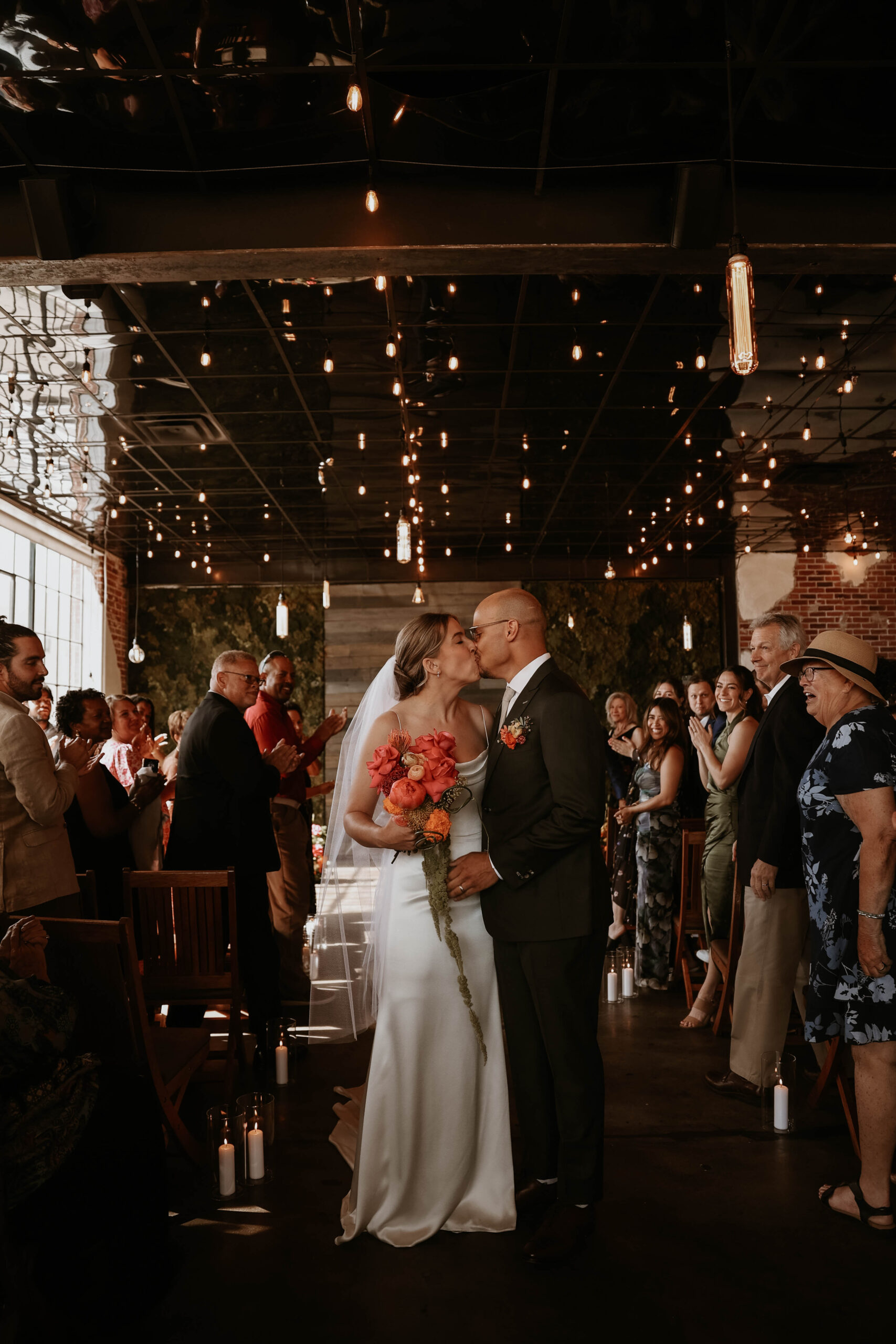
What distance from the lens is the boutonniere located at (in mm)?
3014

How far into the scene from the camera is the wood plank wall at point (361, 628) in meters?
14.9

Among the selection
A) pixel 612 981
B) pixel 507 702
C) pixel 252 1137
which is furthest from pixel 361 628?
pixel 507 702

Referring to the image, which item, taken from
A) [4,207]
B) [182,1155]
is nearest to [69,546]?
[4,207]

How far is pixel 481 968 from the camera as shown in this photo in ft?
10.2

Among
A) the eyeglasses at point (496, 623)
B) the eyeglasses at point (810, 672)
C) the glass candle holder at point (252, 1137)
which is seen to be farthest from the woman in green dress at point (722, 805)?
the glass candle holder at point (252, 1137)

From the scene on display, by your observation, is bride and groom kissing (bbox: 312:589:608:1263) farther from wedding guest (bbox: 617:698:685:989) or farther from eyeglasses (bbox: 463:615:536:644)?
wedding guest (bbox: 617:698:685:989)

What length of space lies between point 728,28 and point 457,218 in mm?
1429

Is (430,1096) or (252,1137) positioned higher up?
(430,1096)

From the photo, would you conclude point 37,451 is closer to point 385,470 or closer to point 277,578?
point 385,470

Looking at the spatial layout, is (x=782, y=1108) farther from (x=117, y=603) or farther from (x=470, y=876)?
(x=117, y=603)

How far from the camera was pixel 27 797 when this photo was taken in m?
3.69

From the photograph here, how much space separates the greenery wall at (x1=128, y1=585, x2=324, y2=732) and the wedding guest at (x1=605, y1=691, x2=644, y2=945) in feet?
26.4

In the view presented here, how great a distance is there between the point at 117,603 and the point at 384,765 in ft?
40.8

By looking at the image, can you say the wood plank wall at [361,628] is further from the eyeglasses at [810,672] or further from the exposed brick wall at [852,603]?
the eyeglasses at [810,672]
